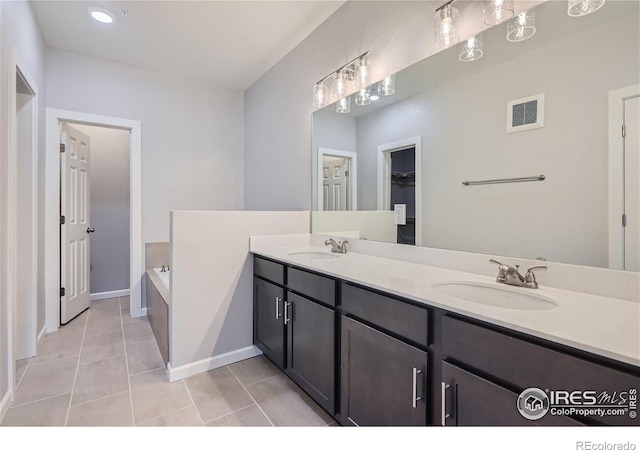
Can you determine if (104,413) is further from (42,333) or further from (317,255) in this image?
(42,333)

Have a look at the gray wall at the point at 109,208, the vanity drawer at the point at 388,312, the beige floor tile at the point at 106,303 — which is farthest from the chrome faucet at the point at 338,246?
the gray wall at the point at 109,208

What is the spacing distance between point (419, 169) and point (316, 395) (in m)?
1.38

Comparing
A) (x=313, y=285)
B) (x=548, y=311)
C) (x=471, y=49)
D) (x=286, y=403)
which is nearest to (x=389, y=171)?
(x=471, y=49)

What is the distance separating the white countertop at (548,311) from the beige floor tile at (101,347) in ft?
6.38

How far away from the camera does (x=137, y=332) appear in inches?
112

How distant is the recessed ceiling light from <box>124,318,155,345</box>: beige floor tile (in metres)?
2.65

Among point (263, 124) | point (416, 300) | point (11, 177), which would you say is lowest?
point (416, 300)

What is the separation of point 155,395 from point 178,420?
0.34 meters

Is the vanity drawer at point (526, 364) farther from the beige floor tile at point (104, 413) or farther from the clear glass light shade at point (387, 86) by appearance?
the beige floor tile at point (104, 413)

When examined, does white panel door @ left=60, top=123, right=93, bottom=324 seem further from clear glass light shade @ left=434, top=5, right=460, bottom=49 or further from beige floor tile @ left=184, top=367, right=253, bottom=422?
clear glass light shade @ left=434, top=5, right=460, bottom=49

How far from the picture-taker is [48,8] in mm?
2330

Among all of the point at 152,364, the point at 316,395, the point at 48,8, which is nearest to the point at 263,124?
the point at 48,8

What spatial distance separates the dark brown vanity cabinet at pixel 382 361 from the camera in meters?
1.12

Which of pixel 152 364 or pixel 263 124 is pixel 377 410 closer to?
pixel 152 364
